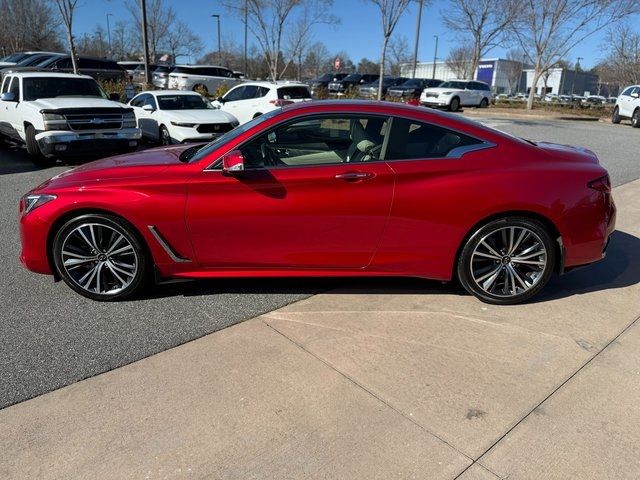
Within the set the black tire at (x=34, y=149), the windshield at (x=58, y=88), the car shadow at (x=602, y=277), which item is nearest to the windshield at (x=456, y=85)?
the windshield at (x=58, y=88)

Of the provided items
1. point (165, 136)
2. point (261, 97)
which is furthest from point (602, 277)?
point (261, 97)

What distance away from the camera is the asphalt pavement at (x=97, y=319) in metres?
3.07

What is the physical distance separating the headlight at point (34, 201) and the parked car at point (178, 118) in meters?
7.30

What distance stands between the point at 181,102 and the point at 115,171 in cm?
897

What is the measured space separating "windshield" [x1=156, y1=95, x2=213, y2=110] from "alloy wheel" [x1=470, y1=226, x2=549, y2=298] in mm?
9854

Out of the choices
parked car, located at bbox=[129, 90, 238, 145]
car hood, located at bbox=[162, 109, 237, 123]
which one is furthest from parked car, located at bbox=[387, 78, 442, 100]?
car hood, located at bbox=[162, 109, 237, 123]

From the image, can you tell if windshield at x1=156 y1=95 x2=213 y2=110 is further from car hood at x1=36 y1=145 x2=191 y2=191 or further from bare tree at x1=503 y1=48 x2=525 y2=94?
bare tree at x1=503 y1=48 x2=525 y2=94

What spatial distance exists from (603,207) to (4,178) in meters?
8.75

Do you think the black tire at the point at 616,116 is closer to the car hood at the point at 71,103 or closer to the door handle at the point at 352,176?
the car hood at the point at 71,103

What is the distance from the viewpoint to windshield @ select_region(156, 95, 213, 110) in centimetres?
1204

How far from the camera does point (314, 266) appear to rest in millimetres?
3906

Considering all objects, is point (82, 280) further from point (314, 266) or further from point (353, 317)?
point (353, 317)

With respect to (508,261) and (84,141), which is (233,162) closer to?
(508,261)

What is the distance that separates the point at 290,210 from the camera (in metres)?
3.70
